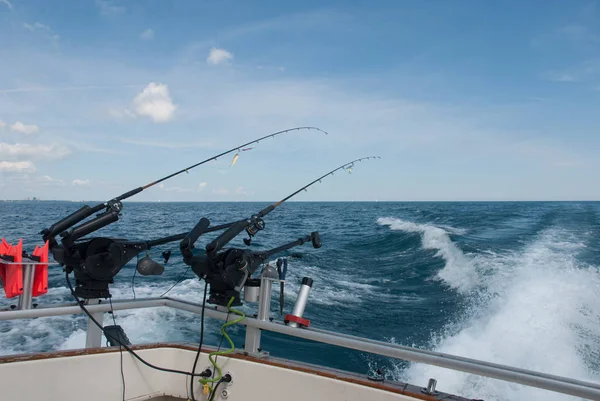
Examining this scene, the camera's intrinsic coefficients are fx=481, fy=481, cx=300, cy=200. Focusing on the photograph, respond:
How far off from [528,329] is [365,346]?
17.8ft

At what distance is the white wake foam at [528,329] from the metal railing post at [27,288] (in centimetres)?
387

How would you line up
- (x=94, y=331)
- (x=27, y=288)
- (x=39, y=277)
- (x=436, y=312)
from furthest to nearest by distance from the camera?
(x=436, y=312)
(x=94, y=331)
(x=39, y=277)
(x=27, y=288)

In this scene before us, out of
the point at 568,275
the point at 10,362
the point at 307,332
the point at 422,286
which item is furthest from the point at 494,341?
the point at 10,362

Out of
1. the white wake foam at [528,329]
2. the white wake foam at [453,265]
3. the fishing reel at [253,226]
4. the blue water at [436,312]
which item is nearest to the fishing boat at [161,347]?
the fishing reel at [253,226]

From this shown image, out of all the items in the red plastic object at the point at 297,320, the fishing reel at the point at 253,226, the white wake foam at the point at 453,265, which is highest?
the fishing reel at the point at 253,226

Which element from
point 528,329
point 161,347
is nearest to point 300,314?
point 161,347

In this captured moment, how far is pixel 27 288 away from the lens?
2.40 meters

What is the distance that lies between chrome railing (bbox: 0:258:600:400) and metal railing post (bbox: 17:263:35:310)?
53mm

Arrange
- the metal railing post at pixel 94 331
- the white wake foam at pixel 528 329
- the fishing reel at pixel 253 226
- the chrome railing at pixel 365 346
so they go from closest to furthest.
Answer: the chrome railing at pixel 365 346
the metal railing post at pixel 94 331
the fishing reel at pixel 253 226
the white wake foam at pixel 528 329

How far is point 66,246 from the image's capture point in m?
2.49

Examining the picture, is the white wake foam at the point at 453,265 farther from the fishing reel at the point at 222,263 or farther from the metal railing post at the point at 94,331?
the metal railing post at the point at 94,331

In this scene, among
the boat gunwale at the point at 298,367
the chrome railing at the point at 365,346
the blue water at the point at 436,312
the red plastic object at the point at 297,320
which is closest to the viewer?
the chrome railing at the point at 365,346

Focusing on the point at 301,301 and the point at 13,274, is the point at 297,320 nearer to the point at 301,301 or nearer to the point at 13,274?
the point at 301,301

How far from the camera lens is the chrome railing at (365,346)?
5.60 ft
